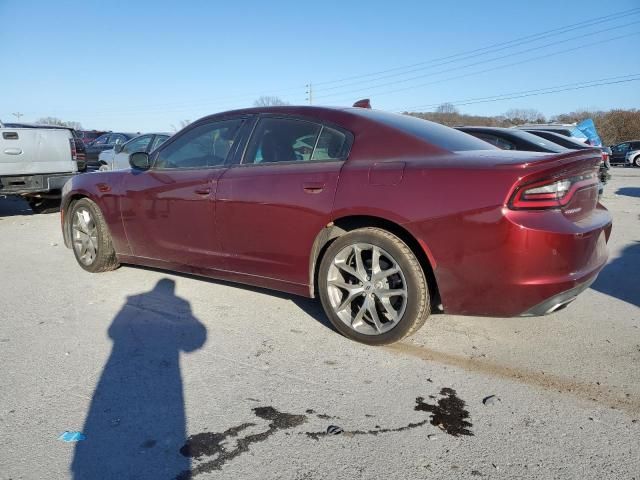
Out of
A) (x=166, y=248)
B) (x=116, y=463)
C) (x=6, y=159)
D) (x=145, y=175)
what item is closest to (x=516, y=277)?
→ (x=116, y=463)

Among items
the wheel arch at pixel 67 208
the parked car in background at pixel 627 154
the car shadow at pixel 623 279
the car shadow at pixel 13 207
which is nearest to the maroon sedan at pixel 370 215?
the wheel arch at pixel 67 208

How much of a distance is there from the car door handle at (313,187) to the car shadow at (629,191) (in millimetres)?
11514

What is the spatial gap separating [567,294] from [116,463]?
2402mm

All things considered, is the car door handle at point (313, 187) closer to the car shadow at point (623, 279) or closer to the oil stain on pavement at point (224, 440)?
the oil stain on pavement at point (224, 440)

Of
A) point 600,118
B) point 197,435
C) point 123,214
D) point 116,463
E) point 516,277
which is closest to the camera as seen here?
point 116,463

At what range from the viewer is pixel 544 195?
2586 millimetres

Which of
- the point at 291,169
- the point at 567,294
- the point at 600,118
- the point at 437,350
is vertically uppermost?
the point at 600,118

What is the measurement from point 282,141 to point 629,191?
12.6 m

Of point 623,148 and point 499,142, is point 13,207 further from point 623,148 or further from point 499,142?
point 623,148

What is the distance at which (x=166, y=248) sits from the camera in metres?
4.17

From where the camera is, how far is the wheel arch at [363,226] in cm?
295

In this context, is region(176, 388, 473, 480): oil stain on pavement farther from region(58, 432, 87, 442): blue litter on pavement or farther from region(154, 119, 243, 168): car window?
region(154, 119, 243, 168): car window

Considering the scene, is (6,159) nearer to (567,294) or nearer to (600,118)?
(567,294)

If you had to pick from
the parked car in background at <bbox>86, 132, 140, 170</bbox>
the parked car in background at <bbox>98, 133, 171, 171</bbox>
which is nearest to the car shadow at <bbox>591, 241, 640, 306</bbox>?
the parked car in background at <bbox>98, 133, 171, 171</bbox>
